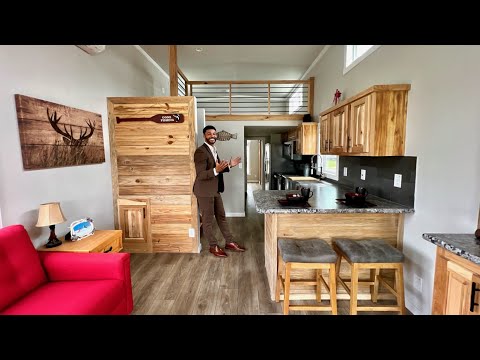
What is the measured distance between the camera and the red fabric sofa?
1492mm

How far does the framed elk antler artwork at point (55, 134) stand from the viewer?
6.34ft

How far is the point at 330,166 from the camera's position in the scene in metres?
4.13

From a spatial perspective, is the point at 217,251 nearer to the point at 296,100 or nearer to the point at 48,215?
the point at 48,215

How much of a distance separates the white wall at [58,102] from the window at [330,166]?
10.6ft

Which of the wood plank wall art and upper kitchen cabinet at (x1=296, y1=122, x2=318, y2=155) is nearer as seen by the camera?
the wood plank wall art

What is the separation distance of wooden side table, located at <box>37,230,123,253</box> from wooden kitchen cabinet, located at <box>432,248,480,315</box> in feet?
7.90

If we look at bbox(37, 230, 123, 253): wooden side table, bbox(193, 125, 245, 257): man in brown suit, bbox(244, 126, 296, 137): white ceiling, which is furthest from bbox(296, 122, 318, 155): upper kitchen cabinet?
bbox(37, 230, 123, 253): wooden side table

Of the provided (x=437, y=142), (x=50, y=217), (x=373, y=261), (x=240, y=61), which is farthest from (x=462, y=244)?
(x=240, y=61)

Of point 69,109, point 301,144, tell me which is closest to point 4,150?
point 69,109

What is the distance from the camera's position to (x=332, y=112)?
118 inches

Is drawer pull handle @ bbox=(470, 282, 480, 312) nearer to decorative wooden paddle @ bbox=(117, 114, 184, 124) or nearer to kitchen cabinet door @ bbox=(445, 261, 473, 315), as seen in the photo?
kitchen cabinet door @ bbox=(445, 261, 473, 315)

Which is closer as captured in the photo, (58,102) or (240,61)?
(58,102)

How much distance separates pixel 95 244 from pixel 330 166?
354 cm
